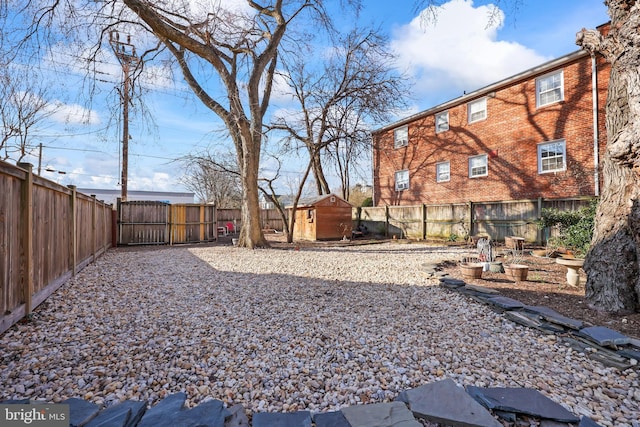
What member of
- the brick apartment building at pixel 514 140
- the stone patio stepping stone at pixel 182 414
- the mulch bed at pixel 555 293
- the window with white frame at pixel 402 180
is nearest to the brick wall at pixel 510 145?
the brick apartment building at pixel 514 140

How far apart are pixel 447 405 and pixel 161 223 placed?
12295 millimetres

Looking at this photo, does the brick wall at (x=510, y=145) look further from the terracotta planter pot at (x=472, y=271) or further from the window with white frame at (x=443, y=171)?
the terracotta planter pot at (x=472, y=271)

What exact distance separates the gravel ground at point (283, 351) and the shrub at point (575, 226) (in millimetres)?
4289

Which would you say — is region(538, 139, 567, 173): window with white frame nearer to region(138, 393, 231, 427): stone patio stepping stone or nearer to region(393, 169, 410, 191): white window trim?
region(393, 169, 410, 191): white window trim

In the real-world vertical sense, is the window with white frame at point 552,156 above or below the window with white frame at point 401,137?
below

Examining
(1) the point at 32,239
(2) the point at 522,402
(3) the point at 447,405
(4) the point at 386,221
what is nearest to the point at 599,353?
(2) the point at 522,402

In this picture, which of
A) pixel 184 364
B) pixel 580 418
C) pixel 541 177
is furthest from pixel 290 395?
pixel 541 177

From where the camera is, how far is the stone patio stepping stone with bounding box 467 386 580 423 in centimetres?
174

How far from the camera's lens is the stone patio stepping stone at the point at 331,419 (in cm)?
163

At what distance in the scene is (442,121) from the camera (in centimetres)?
1466

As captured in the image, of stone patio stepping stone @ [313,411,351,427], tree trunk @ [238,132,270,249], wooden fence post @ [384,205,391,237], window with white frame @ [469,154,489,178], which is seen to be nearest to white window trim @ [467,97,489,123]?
window with white frame @ [469,154,489,178]

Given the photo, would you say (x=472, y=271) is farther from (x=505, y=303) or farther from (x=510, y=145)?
(x=510, y=145)

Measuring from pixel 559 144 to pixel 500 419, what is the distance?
40.4 ft

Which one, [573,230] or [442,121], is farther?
[442,121]
